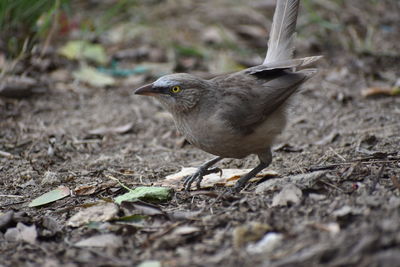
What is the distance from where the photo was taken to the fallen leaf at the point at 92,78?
7949mm

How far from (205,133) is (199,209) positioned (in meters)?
0.90

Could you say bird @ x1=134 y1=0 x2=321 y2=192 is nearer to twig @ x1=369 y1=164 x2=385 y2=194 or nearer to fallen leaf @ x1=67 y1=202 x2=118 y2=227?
fallen leaf @ x1=67 y1=202 x2=118 y2=227

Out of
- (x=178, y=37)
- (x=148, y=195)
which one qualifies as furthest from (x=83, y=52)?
(x=148, y=195)

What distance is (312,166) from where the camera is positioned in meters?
4.79

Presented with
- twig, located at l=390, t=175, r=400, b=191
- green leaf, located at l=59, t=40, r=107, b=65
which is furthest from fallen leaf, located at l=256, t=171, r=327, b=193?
green leaf, located at l=59, t=40, r=107, b=65

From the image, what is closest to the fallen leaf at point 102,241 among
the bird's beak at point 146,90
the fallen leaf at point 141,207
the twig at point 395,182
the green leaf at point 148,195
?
the fallen leaf at point 141,207

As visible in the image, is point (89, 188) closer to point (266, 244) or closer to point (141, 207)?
point (141, 207)

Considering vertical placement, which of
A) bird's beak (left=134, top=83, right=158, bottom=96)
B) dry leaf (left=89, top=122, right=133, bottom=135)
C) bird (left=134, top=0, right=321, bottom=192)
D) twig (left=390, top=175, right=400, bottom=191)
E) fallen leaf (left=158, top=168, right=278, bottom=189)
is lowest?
fallen leaf (left=158, top=168, right=278, bottom=189)

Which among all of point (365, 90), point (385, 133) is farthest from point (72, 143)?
point (365, 90)

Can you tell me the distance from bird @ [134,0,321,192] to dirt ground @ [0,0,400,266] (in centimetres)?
33

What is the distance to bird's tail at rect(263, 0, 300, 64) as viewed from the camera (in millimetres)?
5656

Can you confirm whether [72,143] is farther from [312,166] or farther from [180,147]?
[312,166]

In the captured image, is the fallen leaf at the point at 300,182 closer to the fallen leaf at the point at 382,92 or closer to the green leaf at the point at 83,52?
the fallen leaf at the point at 382,92

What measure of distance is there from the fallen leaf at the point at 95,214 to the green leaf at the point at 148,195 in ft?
0.46
